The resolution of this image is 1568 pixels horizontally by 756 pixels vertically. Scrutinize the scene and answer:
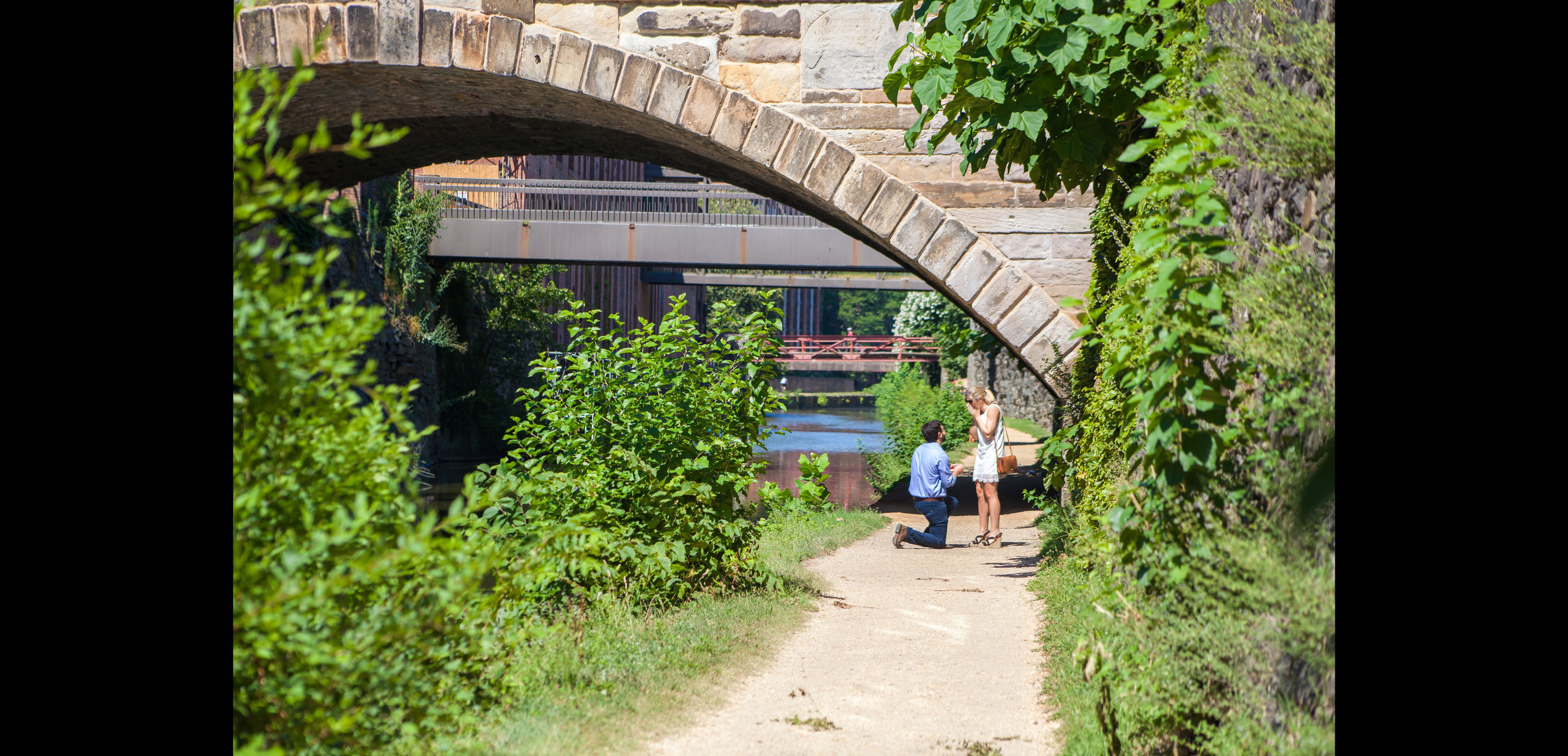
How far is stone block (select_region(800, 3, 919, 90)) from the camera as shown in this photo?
661cm

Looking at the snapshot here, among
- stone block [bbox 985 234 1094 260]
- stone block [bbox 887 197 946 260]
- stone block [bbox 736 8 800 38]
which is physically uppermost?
stone block [bbox 736 8 800 38]

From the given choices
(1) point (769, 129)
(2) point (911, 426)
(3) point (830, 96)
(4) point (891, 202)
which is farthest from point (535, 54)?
(2) point (911, 426)

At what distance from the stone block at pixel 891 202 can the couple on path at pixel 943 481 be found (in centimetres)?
280

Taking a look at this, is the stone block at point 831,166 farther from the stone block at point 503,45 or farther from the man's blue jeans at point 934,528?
the man's blue jeans at point 934,528

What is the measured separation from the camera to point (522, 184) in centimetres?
1733

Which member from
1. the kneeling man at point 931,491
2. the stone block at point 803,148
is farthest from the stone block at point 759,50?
the kneeling man at point 931,491

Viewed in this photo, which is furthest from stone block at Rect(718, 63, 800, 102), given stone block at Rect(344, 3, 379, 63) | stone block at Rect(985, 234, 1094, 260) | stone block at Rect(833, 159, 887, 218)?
stone block at Rect(344, 3, 379, 63)

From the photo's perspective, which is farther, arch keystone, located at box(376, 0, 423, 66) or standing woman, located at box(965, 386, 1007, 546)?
standing woman, located at box(965, 386, 1007, 546)

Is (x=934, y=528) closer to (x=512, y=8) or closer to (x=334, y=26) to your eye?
(x=512, y=8)

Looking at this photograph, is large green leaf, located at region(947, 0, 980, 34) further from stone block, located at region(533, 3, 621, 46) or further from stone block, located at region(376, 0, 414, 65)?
stone block, located at region(376, 0, 414, 65)

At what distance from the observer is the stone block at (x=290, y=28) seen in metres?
6.27

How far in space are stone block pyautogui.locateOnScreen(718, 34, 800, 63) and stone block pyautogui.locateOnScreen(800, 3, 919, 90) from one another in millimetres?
62

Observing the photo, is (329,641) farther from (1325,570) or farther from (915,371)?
(915,371)

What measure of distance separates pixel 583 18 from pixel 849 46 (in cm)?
161
